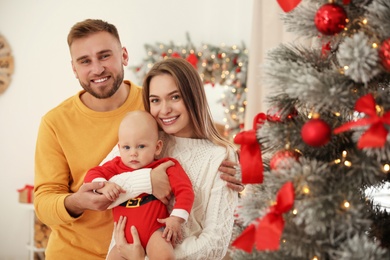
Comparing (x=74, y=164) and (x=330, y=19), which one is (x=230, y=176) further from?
(x=330, y=19)

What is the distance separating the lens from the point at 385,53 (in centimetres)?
107

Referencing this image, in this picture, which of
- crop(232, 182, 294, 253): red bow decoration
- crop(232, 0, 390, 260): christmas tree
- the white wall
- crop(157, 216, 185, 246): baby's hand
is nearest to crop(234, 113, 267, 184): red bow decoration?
crop(232, 0, 390, 260): christmas tree

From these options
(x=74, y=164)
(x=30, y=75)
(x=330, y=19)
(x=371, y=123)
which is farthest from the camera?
(x=30, y=75)

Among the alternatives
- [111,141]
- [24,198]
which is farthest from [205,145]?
[24,198]

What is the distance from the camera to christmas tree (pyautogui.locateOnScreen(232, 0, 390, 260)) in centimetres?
107

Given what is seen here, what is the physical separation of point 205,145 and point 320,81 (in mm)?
859

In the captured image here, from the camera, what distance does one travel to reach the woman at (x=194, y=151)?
175 centimetres

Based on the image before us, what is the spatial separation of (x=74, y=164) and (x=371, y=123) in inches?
56.1

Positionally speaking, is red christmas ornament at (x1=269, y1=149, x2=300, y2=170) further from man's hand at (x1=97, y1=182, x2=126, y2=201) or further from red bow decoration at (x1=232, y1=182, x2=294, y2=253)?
man's hand at (x1=97, y1=182, x2=126, y2=201)

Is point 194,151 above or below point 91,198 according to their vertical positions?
above

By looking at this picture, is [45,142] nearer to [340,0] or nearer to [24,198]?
[340,0]

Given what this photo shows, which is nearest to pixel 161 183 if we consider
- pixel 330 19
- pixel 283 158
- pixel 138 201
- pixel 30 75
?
pixel 138 201

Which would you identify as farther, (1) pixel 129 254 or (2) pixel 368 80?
(1) pixel 129 254

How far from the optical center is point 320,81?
1113 millimetres
